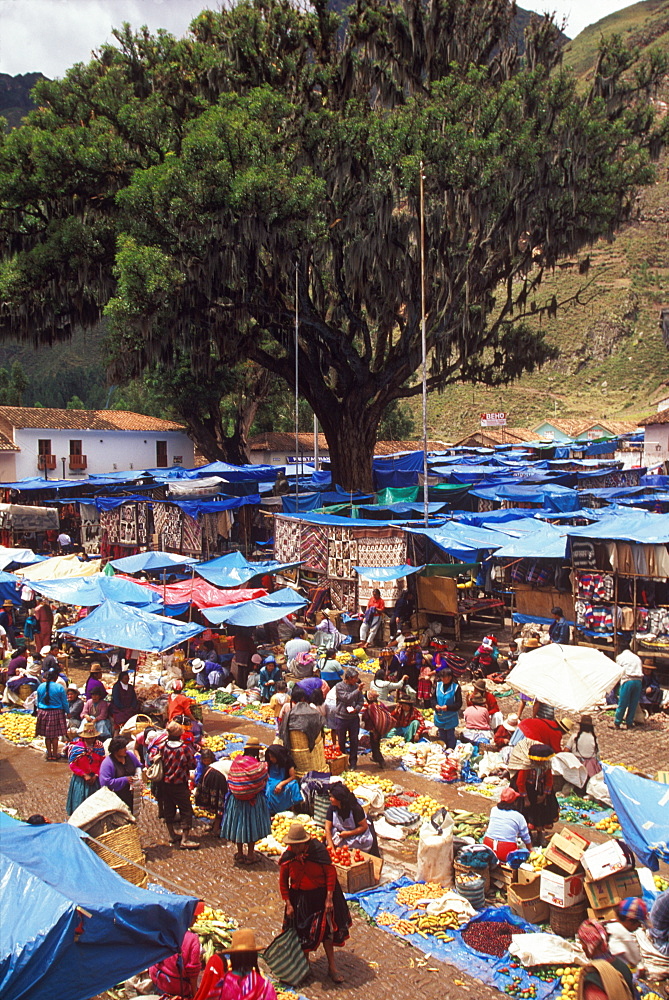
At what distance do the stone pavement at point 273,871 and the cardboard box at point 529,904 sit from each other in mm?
995

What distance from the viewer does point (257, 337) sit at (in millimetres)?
32688

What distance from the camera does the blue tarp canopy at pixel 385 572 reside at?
57.8 ft

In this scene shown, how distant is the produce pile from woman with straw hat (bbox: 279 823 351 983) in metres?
7.55

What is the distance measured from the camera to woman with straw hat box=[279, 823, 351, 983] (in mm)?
6641

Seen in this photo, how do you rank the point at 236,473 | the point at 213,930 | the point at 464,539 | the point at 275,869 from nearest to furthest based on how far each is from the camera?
the point at 213,930, the point at 275,869, the point at 464,539, the point at 236,473

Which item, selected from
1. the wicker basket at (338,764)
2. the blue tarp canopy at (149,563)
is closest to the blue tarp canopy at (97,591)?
the blue tarp canopy at (149,563)

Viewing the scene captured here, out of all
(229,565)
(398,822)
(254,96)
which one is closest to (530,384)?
(254,96)

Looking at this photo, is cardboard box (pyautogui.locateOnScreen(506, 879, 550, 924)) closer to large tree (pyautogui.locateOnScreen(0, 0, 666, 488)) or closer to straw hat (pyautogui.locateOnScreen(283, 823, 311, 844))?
straw hat (pyautogui.locateOnScreen(283, 823, 311, 844))

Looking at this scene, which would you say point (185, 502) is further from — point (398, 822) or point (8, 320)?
point (398, 822)

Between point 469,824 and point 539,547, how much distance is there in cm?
830

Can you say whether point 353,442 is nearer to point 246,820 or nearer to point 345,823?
point 246,820

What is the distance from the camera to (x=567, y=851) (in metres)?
7.59

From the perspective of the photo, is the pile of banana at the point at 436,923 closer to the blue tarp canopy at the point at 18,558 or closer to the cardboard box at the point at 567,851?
the cardboard box at the point at 567,851

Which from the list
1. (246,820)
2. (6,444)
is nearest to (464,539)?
(246,820)
